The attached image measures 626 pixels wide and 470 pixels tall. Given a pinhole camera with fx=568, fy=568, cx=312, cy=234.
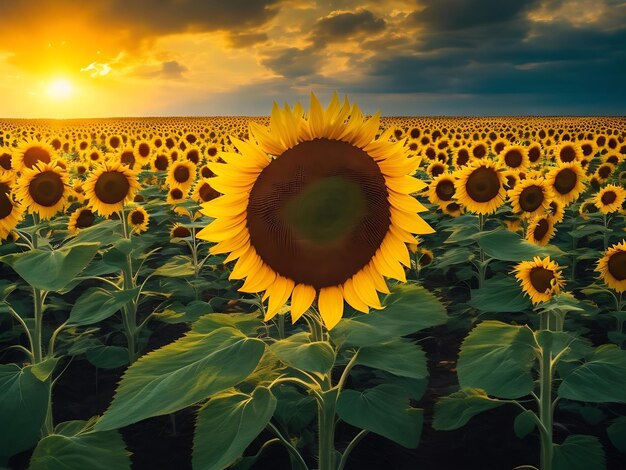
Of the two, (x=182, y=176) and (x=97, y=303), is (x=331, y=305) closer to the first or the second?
(x=97, y=303)

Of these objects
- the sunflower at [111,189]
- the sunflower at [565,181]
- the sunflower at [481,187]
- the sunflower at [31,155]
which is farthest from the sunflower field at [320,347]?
the sunflower at [565,181]

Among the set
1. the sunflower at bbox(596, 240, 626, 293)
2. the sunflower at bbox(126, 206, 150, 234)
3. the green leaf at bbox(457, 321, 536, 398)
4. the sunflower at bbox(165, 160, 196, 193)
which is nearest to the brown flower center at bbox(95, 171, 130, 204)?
the sunflower at bbox(126, 206, 150, 234)

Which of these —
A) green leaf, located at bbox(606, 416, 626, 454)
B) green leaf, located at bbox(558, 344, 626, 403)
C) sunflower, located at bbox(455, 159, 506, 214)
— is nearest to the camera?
green leaf, located at bbox(558, 344, 626, 403)

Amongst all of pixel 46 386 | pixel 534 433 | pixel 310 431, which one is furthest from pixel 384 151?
pixel 534 433

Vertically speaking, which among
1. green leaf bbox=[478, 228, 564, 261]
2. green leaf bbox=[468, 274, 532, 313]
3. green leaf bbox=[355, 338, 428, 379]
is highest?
green leaf bbox=[478, 228, 564, 261]

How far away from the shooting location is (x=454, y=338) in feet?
20.2

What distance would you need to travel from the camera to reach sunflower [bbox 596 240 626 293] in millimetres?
4992

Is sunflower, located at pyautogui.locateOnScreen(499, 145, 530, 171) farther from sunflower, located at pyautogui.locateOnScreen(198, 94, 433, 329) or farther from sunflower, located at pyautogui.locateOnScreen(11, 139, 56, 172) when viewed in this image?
sunflower, located at pyautogui.locateOnScreen(198, 94, 433, 329)

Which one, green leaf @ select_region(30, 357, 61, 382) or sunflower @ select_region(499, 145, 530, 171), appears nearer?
green leaf @ select_region(30, 357, 61, 382)

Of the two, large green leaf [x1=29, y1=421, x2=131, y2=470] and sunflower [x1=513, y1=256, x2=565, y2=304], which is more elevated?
sunflower [x1=513, y1=256, x2=565, y2=304]

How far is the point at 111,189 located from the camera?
6.24 metres

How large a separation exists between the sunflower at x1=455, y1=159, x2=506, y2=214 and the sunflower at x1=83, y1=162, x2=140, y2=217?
12.3 feet

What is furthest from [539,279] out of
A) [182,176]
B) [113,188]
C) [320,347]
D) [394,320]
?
[182,176]

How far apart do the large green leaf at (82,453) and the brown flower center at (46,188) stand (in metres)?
3.72
